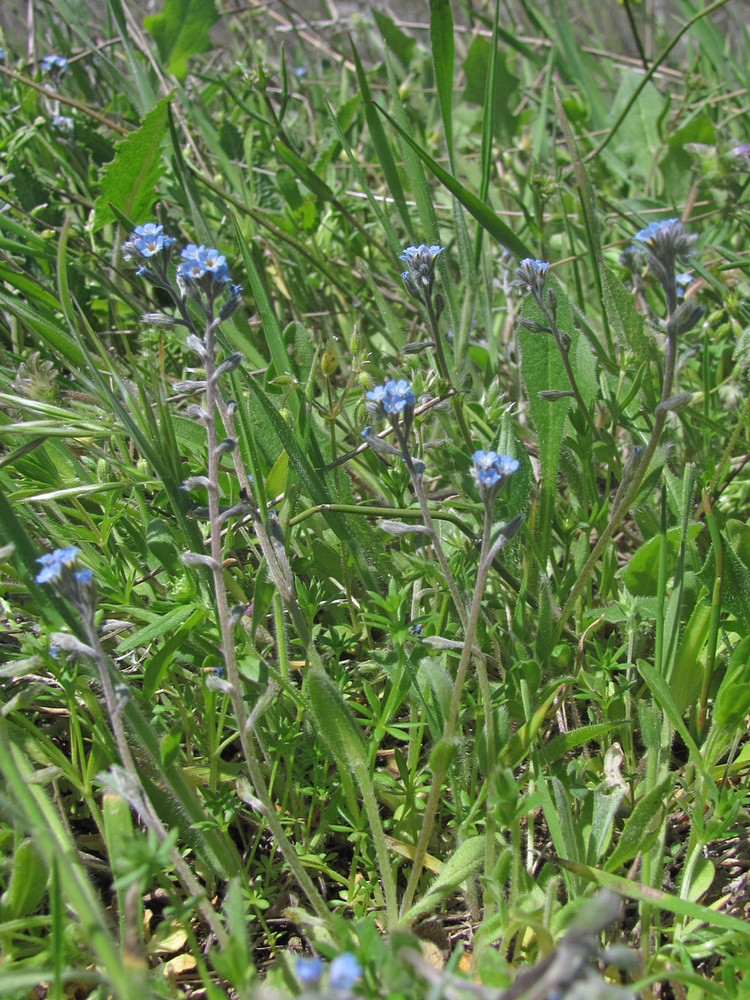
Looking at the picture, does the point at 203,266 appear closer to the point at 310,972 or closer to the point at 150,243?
the point at 150,243

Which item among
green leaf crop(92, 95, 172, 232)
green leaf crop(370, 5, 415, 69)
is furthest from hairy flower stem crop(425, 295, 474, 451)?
green leaf crop(370, 5, 415, 69)

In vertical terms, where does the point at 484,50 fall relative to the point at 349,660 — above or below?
above

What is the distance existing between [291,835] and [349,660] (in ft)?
1.44

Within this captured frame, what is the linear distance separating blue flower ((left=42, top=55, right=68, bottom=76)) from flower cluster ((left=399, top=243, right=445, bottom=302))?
8.28 ft

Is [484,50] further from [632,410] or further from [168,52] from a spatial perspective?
[632,410]

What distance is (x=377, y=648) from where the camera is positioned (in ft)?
6.91

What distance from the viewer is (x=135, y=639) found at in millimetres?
1702

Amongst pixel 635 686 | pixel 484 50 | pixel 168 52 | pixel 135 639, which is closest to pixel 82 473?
pixel 135 639

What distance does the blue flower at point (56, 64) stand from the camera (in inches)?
140

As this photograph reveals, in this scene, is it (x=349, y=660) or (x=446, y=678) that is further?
(x=349, y=660)

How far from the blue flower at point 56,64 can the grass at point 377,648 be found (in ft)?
2.36

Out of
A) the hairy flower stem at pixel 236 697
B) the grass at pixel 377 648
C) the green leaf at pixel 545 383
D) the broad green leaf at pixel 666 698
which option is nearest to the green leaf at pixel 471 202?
the grass at pixel 377 648

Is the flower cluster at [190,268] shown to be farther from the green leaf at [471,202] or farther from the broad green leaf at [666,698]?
the broad green leaf at [666,698]

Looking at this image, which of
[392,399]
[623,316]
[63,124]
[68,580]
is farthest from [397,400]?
[63,124]
